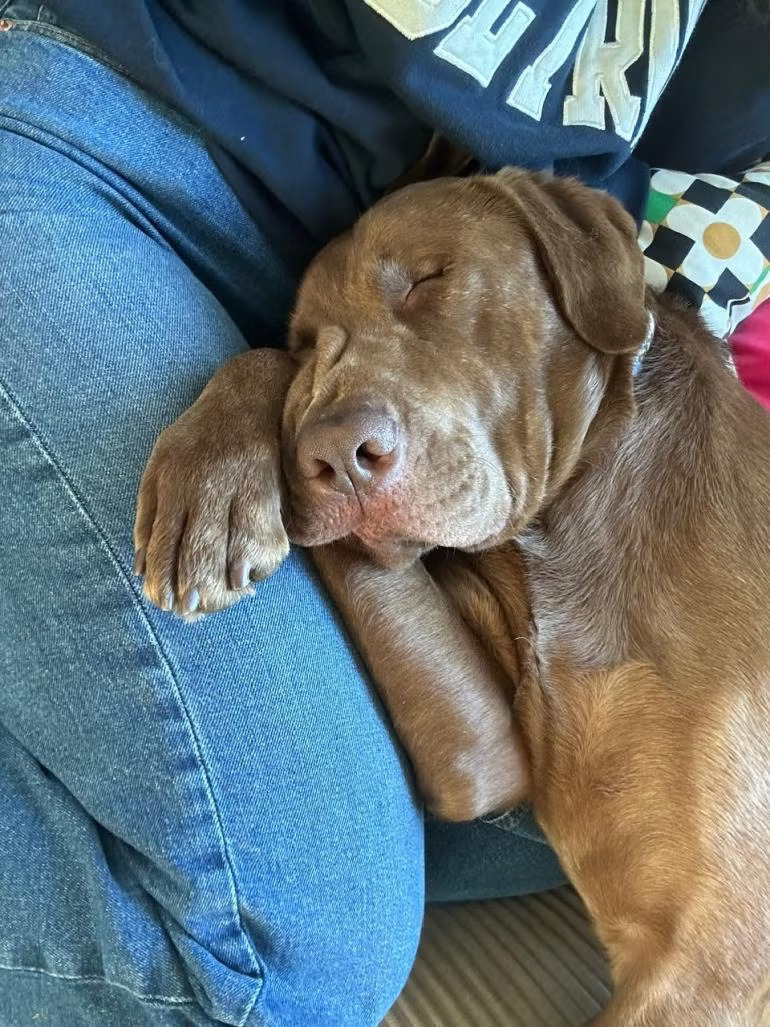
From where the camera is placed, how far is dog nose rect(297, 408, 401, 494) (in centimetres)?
139

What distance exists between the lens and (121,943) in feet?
4.36

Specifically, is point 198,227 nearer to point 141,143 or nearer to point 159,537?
point 141,143

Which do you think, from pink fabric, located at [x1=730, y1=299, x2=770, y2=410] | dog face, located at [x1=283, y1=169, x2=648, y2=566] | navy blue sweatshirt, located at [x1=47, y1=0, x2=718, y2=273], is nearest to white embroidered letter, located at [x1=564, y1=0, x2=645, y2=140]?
navy blue sweatshirt, located at [x1=47, y1=0, x2=718, y2=273]

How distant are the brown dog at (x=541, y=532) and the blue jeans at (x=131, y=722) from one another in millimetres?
85

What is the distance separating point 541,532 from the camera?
5.70 ft

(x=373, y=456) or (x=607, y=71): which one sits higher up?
(x=607, y=71)

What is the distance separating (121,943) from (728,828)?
90cm

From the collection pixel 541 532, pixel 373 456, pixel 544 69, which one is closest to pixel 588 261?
pixel 544 69

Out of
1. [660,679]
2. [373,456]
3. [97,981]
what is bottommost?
[97,981]

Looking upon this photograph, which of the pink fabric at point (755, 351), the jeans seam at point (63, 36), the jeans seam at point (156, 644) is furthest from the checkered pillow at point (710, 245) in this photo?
the jeans seam at point (156, 644)

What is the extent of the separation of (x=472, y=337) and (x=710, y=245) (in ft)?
2.17

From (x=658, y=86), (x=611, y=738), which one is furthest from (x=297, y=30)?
(x=611, y=738)

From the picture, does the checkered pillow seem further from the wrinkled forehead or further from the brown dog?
the wrinkled forehead

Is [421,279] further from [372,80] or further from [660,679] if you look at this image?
[660,679]
